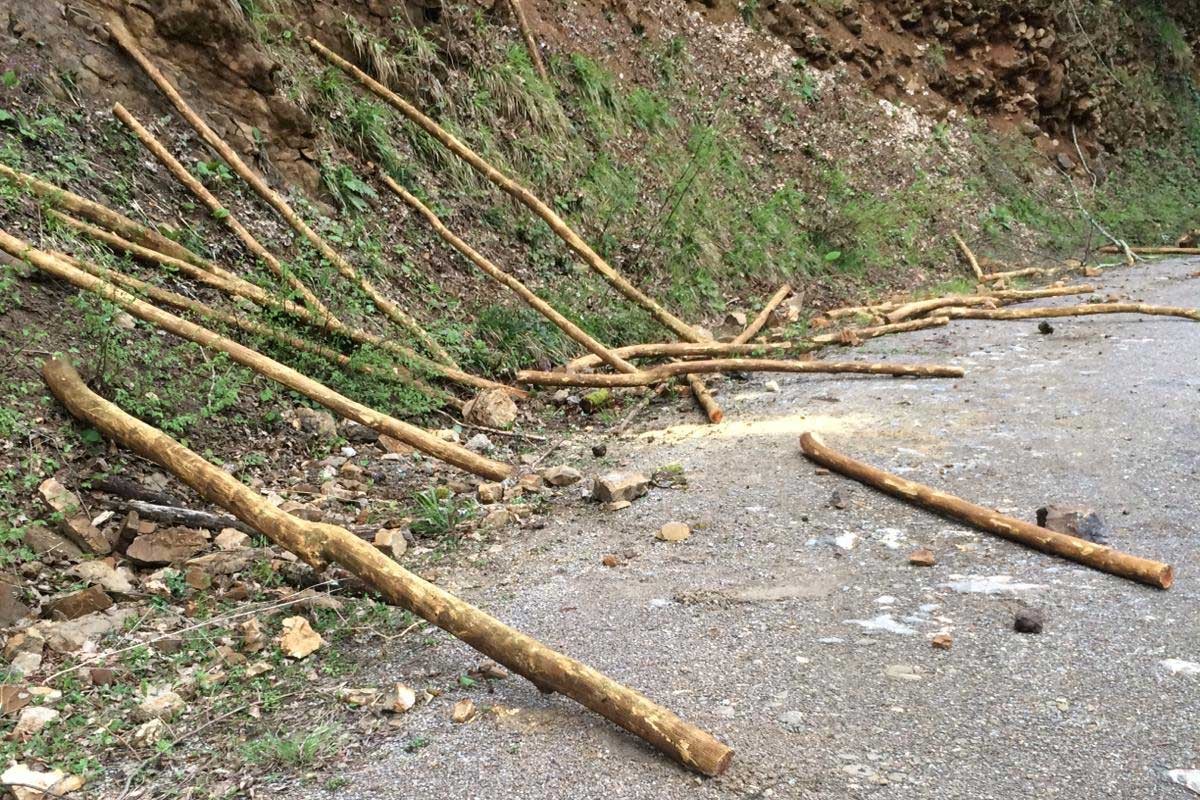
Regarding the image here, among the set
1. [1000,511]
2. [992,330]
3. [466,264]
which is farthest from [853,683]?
[992,330]

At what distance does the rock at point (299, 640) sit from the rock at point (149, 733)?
19.3 inches

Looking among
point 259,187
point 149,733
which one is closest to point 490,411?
point 259,187

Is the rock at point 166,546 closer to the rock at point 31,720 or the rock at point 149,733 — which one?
the rock at point 31,720

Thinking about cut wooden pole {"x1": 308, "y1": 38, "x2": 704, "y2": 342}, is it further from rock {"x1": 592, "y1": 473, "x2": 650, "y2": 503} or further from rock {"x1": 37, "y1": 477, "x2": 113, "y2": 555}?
rock {"x1": 37, "y1": 477, "x2": 113, "y2": 555}

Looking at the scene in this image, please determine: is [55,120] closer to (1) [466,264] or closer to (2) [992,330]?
(1) [466,264]

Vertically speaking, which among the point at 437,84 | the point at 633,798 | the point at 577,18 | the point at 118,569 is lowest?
the point at 118,569

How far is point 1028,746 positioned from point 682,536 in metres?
1.90

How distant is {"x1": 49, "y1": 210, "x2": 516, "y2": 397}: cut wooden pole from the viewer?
16.9 ft

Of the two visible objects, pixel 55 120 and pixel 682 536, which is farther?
pixel 55 120

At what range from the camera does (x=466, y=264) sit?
7.55 m

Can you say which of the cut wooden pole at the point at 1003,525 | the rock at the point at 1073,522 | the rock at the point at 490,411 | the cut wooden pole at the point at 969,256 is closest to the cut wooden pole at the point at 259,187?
the rock at the point at 490,411

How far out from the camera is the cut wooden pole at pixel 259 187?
20.4 feet

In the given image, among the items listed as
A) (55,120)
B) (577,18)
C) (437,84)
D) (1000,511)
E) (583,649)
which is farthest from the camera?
(577,18)

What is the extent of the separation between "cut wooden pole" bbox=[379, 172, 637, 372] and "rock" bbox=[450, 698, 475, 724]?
4.28 metres
